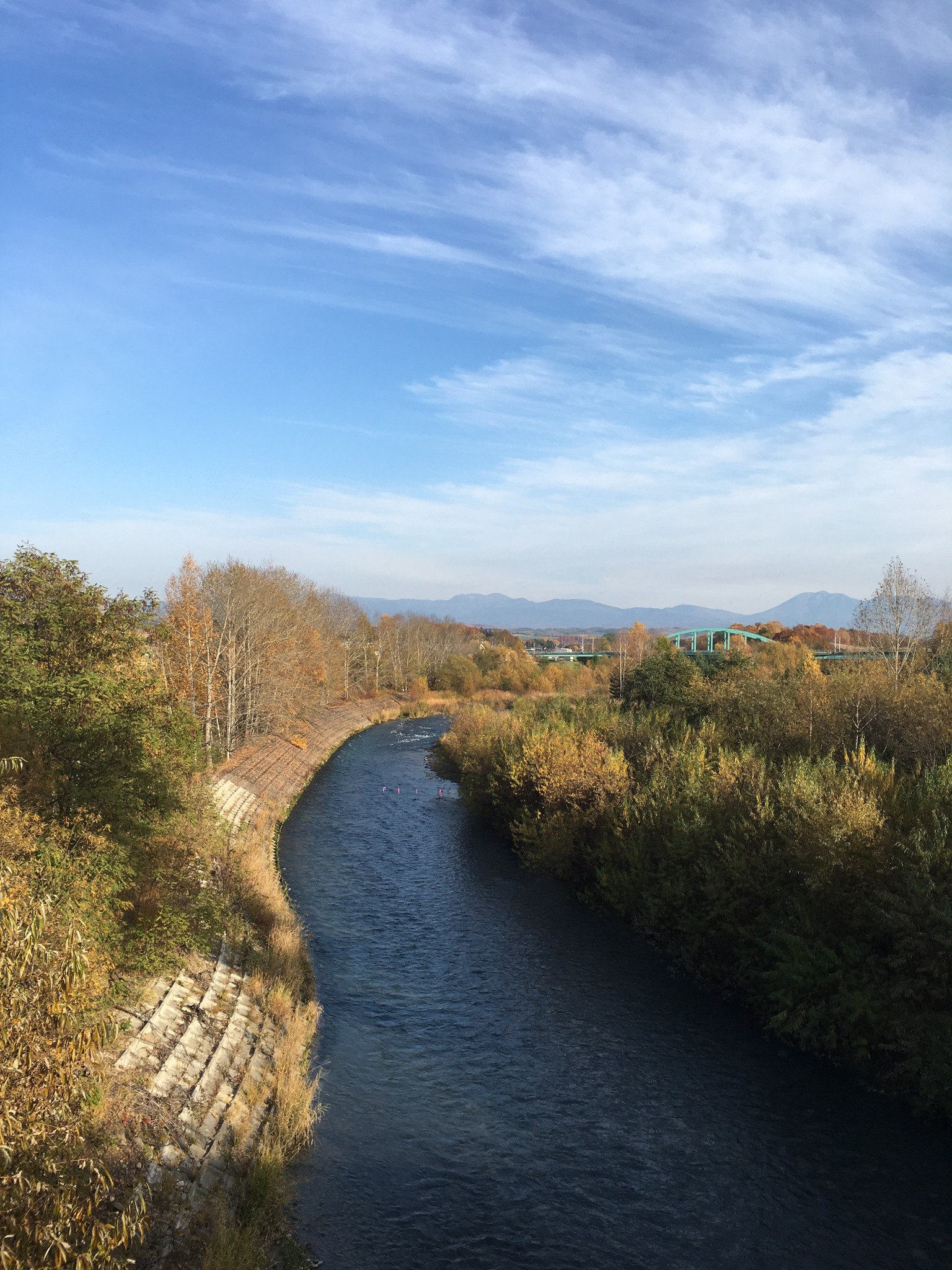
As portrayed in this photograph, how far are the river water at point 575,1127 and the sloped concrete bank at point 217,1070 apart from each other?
3.93 feet

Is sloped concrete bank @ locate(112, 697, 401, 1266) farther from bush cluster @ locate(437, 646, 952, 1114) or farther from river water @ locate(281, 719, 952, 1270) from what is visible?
bush cluster @ locate(437, 646, 952, 1114)

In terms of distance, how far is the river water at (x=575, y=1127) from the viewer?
16.7 meters

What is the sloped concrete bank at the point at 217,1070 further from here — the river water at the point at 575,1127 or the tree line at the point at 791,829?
the tree line at the point at 791,829

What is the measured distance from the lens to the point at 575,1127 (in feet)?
67.2

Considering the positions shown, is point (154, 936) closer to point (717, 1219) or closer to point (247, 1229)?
point (247, 1229)

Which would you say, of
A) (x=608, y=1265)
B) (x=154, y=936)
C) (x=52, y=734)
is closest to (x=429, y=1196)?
(x=608, y=1265)

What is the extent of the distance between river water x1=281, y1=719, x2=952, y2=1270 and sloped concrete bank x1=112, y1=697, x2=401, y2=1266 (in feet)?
3.93

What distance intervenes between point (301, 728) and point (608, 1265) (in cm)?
6467

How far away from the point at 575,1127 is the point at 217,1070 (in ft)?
28.5

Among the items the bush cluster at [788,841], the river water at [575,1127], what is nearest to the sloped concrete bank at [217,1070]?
the river water at [575,1127]

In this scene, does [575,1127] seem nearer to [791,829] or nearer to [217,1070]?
[217,1070]

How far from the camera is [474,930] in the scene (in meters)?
33.6

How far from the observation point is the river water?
16656mm

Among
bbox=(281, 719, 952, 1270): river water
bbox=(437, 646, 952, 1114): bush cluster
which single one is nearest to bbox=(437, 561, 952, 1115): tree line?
bbox=(437, 646, 952, 1114): bush cluster
